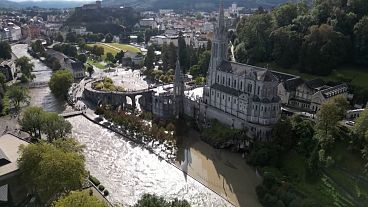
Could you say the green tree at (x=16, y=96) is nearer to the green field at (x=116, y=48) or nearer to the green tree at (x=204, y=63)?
the green tree at (x=204, y=63)

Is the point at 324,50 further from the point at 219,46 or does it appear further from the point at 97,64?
the point at 97,64

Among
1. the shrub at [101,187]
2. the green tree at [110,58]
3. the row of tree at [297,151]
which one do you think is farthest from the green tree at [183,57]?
the shrub at [101,187]

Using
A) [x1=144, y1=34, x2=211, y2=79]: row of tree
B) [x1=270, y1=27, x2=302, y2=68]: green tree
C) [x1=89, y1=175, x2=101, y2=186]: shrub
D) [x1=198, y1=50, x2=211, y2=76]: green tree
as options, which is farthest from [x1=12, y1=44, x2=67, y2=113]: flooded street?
[x1=270, y1=27, x2=302, y2=68]: green tree

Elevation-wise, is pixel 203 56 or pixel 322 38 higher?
pixel 322 38

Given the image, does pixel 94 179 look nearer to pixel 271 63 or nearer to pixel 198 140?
pixel 198 140

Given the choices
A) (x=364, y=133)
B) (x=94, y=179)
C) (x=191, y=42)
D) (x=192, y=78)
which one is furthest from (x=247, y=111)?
(x=191, y=42)

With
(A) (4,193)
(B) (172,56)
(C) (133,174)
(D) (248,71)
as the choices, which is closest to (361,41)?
(D) (248,71)
